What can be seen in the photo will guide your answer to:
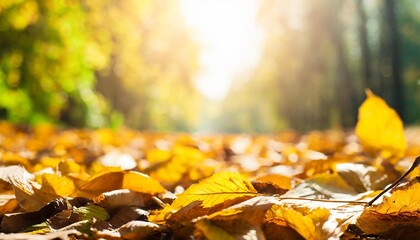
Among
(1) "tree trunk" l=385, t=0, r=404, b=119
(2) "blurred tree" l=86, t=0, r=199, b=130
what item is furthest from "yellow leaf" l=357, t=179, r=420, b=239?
(2) "blurred tree" l=86, t=0, r=199, b=130

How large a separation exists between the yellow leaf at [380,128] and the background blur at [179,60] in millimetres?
6608

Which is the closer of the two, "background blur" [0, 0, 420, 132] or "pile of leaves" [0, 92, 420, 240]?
"pile of leaves" [0, 92, 420, 240]

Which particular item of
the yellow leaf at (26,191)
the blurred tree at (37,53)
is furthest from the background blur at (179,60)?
the yellow leaf at (26,191)

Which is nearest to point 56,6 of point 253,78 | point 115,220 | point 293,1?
point 115,220

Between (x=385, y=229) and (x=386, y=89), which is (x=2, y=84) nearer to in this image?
(x=385, y=229)

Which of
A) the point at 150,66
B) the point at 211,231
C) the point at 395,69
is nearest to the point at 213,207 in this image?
the point at 211,231

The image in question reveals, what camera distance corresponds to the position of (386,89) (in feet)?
57.1

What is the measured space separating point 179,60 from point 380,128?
2348cm

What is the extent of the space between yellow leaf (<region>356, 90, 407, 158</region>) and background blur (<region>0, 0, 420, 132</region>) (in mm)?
6608

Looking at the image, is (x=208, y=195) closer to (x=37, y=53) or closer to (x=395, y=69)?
(x=37, y=53)

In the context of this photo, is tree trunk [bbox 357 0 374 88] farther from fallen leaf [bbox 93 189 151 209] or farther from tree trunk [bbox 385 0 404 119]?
fallen leaf [bbox 93 189 151 209]

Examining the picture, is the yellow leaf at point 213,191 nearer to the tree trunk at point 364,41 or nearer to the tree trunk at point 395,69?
Answer: the tree trunk at point 395,69

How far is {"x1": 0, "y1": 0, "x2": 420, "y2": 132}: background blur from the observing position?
920 cm

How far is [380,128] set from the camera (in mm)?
1357
